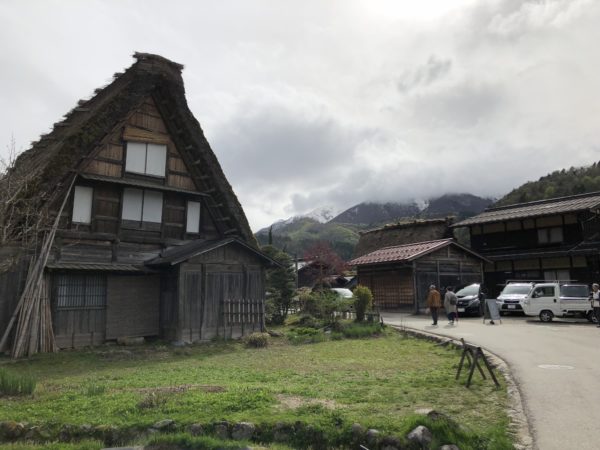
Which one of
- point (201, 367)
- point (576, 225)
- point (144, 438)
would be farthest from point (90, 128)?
point (576, 225)

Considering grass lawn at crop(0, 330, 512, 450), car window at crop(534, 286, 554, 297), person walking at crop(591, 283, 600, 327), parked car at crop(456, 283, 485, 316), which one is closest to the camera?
grass lawn at crop(0, 330, 512, 450)

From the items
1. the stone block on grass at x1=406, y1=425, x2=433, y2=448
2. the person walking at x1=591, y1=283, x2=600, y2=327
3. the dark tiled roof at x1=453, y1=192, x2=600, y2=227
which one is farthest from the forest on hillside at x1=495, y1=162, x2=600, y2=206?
A: the stone block on grass at x1=406, y1=425, x2=433, y2=448

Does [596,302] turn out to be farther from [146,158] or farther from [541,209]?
[146,158]

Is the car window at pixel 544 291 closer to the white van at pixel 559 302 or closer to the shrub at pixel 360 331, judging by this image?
the white van at pixel 559 302

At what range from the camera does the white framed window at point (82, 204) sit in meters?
15.1

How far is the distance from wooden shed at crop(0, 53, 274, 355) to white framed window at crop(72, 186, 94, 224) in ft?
0.11

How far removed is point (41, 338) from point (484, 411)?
12.3 m

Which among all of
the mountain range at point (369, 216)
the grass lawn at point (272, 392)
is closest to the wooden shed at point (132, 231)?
the grass lawn at point (272, 392)

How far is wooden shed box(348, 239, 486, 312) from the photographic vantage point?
26219mm

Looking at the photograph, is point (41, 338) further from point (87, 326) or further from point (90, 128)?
point (90, 128)

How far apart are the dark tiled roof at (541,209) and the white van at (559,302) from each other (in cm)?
1113

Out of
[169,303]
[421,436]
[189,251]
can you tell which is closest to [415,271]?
[189,251]

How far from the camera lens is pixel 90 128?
1534cm

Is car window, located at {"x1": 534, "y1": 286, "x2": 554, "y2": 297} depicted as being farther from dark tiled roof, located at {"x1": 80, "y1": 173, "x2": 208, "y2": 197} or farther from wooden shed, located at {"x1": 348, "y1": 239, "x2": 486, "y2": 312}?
dark tiled roof, located at {"x1": 80, "y1": 173, "x2": 208, "y2": 197}
